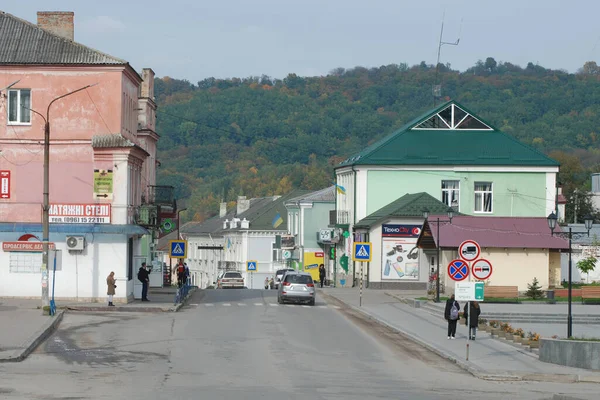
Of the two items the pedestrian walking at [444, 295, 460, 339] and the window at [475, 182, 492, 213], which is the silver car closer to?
the pedestrian walking at [444, 295, 460, 339]

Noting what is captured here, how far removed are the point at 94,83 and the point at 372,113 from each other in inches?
5676

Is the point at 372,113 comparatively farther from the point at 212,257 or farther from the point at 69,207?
the point at 69,207

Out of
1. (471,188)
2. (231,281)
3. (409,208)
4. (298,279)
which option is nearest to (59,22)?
(298,279)

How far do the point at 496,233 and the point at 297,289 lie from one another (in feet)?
39.7

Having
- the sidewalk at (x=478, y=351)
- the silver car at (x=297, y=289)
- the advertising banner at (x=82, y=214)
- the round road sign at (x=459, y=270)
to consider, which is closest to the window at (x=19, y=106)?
the advertising banner at (x=82, y=214)

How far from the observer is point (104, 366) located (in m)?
21.8

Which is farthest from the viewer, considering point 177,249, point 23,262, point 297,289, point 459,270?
point 177,249

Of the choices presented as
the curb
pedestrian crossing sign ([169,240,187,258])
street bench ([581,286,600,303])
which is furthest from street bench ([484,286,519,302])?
the curb

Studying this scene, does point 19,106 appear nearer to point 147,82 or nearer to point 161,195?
point 161,195

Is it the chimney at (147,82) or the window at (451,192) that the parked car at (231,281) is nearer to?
the window at (451,192)

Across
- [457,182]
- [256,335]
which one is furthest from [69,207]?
[457,182]

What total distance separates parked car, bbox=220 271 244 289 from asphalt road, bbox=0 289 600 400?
38.3m

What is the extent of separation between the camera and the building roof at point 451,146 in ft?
212

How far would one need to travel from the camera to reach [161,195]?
170ft
